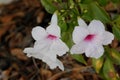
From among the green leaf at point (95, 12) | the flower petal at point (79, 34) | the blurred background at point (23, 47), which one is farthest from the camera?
the blurred background at point (23, 47)

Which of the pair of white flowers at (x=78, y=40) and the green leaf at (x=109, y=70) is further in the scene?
the green leaf at (x=109, y=70)

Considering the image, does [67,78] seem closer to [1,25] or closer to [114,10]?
[114,10]

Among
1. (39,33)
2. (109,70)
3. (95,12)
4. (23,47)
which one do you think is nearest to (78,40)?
(39,33)

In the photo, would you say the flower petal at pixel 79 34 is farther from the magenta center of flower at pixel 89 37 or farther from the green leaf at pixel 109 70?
the green leaf at pixel 109 70

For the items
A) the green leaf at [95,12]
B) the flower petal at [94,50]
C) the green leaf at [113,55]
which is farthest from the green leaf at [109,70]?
the flower petal at [94,50]

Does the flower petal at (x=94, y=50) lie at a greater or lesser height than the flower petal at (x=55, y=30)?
lesser

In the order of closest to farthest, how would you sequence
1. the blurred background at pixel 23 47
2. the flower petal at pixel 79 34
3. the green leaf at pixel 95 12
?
the flower petal at pixel 79 34 < the green leaf at pixel 95 12 < the blurred background at pixel 23 47

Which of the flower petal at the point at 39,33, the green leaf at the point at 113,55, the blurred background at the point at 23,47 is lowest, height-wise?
the blurred background at the point at 23,47

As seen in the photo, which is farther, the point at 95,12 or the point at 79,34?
the point at 95,12

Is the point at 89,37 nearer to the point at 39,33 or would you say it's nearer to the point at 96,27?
the point at 96,27
